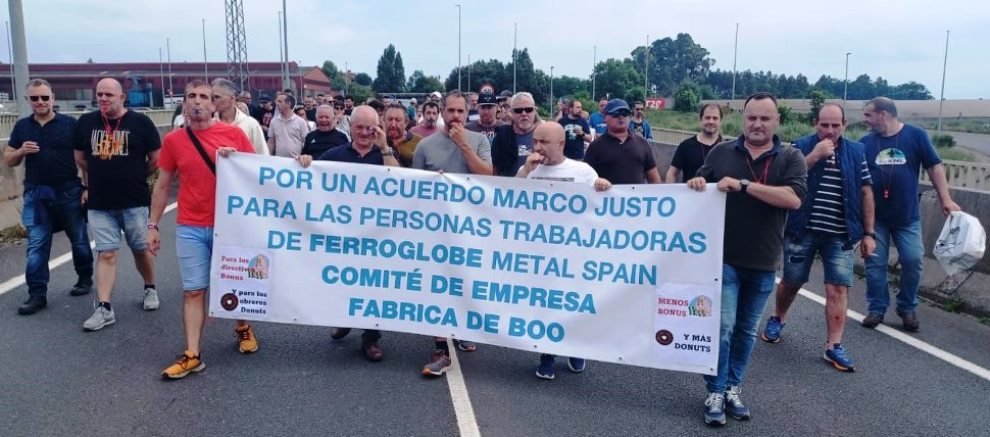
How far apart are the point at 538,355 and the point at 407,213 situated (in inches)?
56.5

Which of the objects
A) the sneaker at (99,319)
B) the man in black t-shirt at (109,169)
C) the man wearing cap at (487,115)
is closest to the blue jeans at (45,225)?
the man in black t-shirt at (109,169)

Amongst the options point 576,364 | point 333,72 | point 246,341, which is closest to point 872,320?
point 576,364

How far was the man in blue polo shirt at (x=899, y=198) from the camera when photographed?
6.69 metres

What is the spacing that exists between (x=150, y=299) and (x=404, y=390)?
291 centimetres

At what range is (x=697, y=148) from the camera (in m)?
7.02

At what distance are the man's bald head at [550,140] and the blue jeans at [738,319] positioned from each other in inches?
50.5

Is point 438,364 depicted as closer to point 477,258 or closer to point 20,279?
point 477,258

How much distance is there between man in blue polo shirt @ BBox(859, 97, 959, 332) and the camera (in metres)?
6.69

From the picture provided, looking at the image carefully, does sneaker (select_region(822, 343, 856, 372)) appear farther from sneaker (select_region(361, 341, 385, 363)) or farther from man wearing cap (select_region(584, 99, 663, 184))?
sneaker (select_region(361, 341, 385, 363))

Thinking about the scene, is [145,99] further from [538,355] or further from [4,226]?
[538,355]

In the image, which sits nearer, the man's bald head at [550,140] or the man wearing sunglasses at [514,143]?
the man's bald head at [550,140]

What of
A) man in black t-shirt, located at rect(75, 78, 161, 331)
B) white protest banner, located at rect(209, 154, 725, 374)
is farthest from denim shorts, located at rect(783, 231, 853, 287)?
man in black t-shirt, located at rect(75, 78, 161, 331)

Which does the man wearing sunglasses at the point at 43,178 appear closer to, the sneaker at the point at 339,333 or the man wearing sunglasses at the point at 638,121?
the sneaker at the point at 339,333

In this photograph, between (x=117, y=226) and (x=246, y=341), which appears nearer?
(x=246, y=341)
